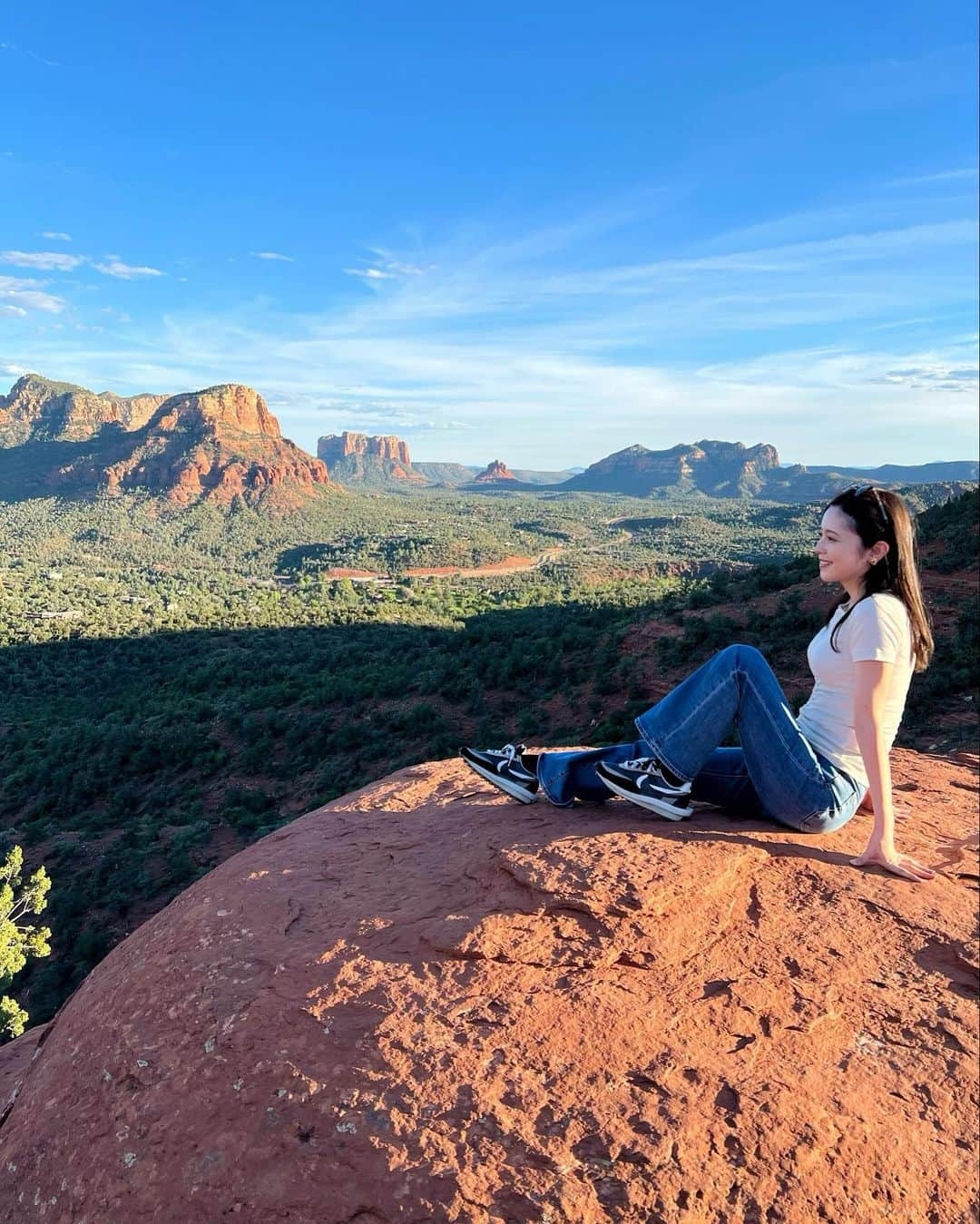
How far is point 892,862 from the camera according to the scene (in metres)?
2.92

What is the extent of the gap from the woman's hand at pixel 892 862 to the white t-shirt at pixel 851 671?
0.32 meters

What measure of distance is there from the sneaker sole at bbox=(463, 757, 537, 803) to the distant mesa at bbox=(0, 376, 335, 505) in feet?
358

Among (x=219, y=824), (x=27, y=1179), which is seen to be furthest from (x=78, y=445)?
(x=27, y=1179)

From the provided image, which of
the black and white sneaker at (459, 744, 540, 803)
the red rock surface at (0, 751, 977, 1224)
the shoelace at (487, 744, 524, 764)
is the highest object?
the shoelace at (487, 744, 524, 764)

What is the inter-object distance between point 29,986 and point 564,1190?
47.3 feet

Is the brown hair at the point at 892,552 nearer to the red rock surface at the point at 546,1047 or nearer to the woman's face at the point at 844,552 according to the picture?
the woman's face at the point at 844,552

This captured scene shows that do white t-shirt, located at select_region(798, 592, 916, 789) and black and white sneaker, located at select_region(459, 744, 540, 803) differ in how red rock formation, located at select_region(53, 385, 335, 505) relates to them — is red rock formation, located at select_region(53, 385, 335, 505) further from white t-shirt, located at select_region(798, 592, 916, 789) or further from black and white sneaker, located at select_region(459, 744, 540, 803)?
white t-shirt, located at select_region(798, 592, 916, 789)

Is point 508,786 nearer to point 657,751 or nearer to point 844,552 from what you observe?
point 657,751

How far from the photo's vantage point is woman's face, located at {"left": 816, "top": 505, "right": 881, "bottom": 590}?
3.10m

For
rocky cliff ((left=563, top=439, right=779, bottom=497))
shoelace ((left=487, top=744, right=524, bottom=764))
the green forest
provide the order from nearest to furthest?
shoelace ((left=487, top=744, right=524, bottom=764)), the green forest, rocky cliff ((left=563, top=439, right=779, bottom=497))

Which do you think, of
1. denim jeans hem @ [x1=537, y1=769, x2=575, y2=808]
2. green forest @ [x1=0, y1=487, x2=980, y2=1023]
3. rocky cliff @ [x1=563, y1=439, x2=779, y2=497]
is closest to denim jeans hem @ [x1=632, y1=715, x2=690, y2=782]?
denim jeans hem @ [x1=537, y1=769, x2=575, y2=808]

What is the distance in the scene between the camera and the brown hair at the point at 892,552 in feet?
9.96

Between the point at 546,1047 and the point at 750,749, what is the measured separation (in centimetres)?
152

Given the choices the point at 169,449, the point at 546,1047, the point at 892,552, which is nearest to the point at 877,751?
the point at 892,552
